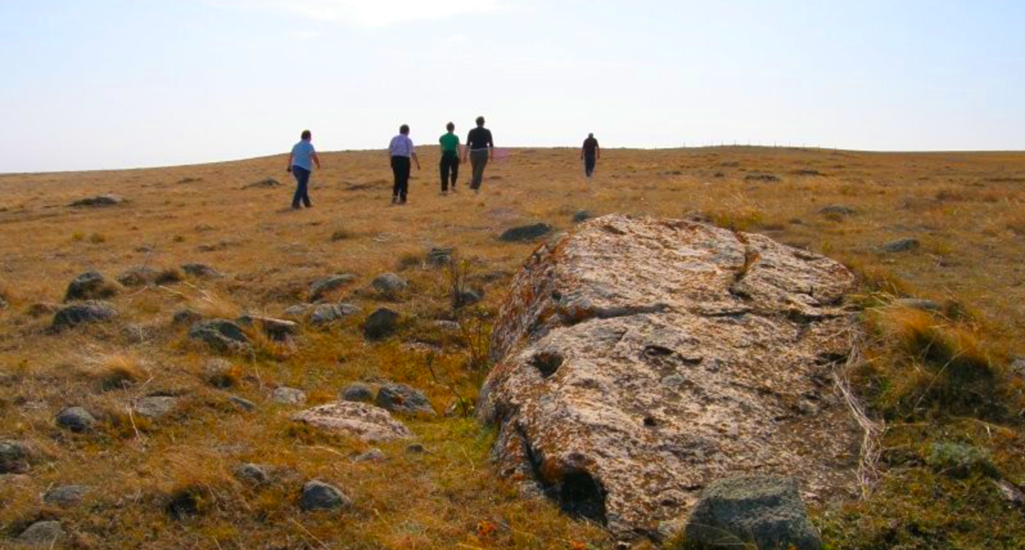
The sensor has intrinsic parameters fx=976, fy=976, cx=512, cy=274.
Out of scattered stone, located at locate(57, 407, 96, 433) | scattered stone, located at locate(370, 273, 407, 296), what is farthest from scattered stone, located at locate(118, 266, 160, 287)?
scattered stone, located at locate(57, 407, 96, 433)

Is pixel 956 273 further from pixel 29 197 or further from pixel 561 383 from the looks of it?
pixel 29 197

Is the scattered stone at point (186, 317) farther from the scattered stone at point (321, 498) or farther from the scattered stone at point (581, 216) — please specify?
the scattered stone at point (581, 216)

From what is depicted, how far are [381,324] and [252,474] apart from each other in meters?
4.10

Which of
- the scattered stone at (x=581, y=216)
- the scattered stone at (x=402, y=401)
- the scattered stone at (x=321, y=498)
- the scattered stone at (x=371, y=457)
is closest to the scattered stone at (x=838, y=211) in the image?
the scattered stone at (x=581, y=216)

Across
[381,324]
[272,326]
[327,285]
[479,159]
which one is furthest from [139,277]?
[479,159]

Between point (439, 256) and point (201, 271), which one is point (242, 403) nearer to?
point (439, 256)

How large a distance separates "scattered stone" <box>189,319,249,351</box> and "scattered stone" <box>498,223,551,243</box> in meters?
5.31

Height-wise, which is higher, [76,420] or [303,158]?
→ [303,158]

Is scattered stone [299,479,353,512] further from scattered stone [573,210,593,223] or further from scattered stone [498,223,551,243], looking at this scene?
scattered stone [573,210,593,223]

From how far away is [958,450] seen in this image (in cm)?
538

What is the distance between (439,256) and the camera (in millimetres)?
11922

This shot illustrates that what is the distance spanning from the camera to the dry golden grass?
16.4ft

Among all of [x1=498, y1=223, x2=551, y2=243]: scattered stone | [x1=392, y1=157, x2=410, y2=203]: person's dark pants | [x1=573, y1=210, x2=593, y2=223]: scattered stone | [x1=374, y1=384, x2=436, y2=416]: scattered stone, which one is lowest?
[x1=374, y1=384, x2=436, y2=416]: scattered stone

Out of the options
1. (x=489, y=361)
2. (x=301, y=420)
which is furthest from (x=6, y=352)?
(x=489, y=361)
